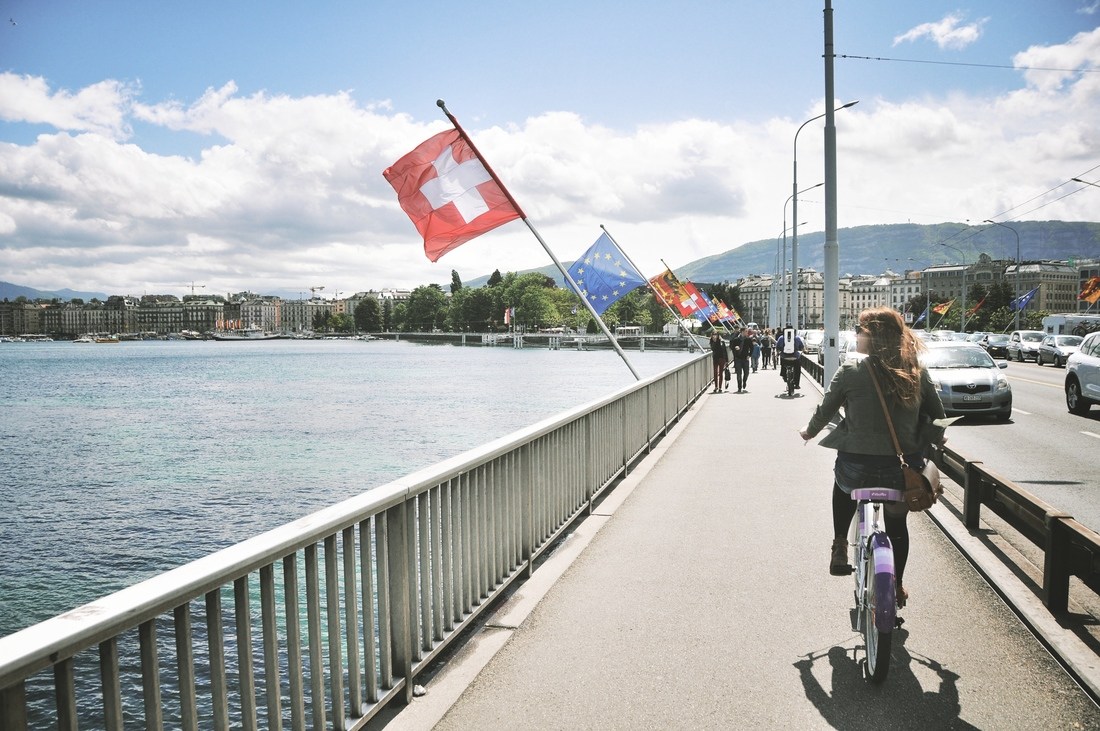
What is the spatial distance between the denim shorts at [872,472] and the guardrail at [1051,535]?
1.09m

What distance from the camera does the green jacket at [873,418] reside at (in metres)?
4.69

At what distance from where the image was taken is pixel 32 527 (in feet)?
65.3

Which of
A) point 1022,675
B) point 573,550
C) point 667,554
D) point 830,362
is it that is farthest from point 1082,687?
point 830,362

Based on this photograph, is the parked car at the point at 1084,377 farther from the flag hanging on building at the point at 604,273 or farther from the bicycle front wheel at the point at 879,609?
the bicycle front wheel at the point at 879,609

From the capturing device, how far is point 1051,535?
515cm

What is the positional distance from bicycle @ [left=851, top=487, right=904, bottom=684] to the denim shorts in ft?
0.33

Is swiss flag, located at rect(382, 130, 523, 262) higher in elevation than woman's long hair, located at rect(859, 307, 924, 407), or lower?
higher

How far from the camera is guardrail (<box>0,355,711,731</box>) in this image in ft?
7.48

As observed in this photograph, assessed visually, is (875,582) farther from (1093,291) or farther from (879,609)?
(1093,291)

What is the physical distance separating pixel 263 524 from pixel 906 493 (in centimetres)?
1594

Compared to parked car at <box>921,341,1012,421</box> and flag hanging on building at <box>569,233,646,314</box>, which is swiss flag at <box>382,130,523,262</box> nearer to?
flag hanging on building at <box>569,233,646,314</box>

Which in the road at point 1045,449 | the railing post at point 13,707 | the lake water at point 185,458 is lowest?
the lake water at point 185,458

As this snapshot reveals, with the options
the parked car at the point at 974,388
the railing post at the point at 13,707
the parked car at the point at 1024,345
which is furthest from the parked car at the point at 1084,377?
the parked car at the point at 1024,345

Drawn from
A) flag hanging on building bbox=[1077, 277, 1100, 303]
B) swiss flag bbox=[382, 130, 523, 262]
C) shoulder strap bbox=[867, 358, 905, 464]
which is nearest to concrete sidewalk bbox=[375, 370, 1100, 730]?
shoulder strap bbox=[867, 358, 905, 464]
